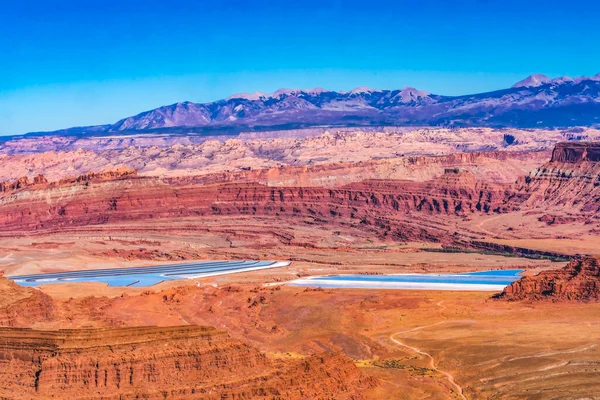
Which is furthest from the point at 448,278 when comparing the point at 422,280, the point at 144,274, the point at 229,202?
the point at 229,202

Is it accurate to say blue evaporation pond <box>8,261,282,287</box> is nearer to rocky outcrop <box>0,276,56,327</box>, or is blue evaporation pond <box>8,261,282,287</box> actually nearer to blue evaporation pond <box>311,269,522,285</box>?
blue evaporation pond <box>311,269,522,285</box>

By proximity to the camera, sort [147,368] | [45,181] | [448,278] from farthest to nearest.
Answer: [45,181] → [448,278] → [147,368]

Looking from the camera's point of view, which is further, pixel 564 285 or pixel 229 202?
pixel 229 202

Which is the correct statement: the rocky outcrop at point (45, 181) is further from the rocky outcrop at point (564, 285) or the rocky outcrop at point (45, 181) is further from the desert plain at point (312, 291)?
the rocky outcrop at point (564, 285)

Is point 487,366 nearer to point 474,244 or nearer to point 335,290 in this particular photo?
point 335,290

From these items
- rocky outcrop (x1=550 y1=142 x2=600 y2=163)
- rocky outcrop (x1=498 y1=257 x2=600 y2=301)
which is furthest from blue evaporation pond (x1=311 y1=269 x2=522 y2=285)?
rocky outcrop (x1=550 y1=142 x2=600 y2=163)

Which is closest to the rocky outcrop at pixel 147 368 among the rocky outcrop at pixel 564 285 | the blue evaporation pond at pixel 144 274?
the rocky outcrop at pixel 564 285

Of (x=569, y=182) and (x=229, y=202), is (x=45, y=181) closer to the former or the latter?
(x=229, y=202)
